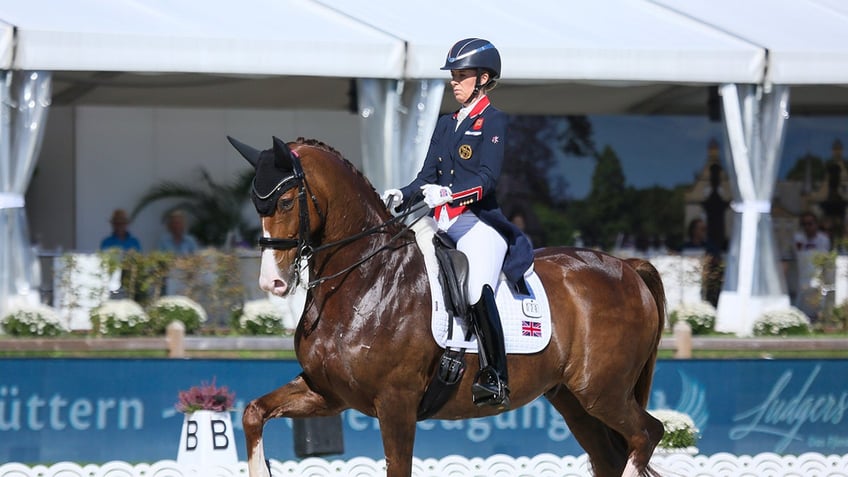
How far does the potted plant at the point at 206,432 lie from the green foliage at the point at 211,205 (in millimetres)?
9086

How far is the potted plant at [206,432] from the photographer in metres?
6.51

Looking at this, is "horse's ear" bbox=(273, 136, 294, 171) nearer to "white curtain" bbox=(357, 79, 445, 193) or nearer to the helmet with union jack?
the helmet with union jack

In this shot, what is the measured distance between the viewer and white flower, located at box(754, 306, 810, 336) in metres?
11.6

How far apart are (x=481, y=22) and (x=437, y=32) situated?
0.59 meters

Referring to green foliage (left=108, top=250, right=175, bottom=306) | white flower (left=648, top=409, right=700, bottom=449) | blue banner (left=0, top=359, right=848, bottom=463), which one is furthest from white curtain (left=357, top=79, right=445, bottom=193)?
white flower (left=648, top=409, right=700, bottom=449)

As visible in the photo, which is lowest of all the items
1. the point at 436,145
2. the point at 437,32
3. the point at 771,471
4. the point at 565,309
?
the point at 771,471

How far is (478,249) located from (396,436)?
2.97 ft

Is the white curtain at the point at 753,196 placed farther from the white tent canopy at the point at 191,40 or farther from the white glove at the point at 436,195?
the white glove at the point at 436,195

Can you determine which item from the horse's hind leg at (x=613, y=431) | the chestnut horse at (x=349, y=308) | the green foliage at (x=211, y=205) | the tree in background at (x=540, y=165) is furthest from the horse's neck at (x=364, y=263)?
the tree in background at (x=540, y=165)

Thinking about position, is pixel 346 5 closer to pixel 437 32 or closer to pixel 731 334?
pixel 437 32

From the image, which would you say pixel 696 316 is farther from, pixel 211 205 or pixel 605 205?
pixel 211 205

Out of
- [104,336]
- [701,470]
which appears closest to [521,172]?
[104,336]

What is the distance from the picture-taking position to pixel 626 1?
12.4m

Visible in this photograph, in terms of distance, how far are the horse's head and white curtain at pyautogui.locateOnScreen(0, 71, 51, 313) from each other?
279 inches
